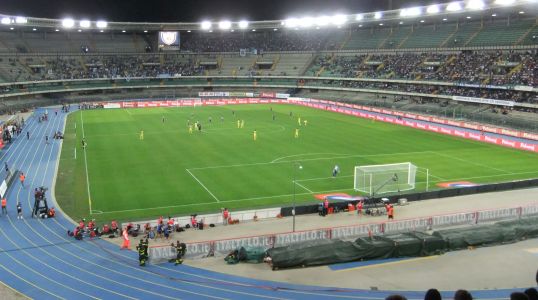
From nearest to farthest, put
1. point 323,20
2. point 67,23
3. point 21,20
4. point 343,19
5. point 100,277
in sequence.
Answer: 1. point 100,277
2. point 21,20
3. point 67,23
4. point 343,19
5. point 323,20

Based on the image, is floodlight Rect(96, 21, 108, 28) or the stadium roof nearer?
the stadium roof

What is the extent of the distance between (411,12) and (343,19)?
1727 cm

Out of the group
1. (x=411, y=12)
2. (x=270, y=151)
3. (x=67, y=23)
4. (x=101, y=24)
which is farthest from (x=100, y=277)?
(x=101, y=24)

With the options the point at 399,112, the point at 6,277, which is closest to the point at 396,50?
the point at 399,112

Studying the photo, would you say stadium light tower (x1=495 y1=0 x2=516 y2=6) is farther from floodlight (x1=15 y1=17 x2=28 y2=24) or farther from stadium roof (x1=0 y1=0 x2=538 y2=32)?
floodlight (x1=15 y1=17 x2=28 y2=24)

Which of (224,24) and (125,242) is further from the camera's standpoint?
(224,24)

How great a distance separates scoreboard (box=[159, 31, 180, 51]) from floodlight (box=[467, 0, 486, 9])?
206 ft

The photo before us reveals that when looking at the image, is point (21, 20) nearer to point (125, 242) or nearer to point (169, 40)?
point (169, 40)

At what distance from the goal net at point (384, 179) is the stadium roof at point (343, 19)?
42370 mm

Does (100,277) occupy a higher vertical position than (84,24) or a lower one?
lower

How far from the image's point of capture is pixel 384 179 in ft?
116

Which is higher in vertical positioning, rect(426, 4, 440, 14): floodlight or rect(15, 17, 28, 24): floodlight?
rect(426, 4, 440, 14): floodlight

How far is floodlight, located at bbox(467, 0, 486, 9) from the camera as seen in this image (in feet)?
232

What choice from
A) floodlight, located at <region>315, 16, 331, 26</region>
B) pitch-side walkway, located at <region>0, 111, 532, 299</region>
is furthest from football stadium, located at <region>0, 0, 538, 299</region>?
floodlight, located at <region>315, 16, 331, 26</region>
